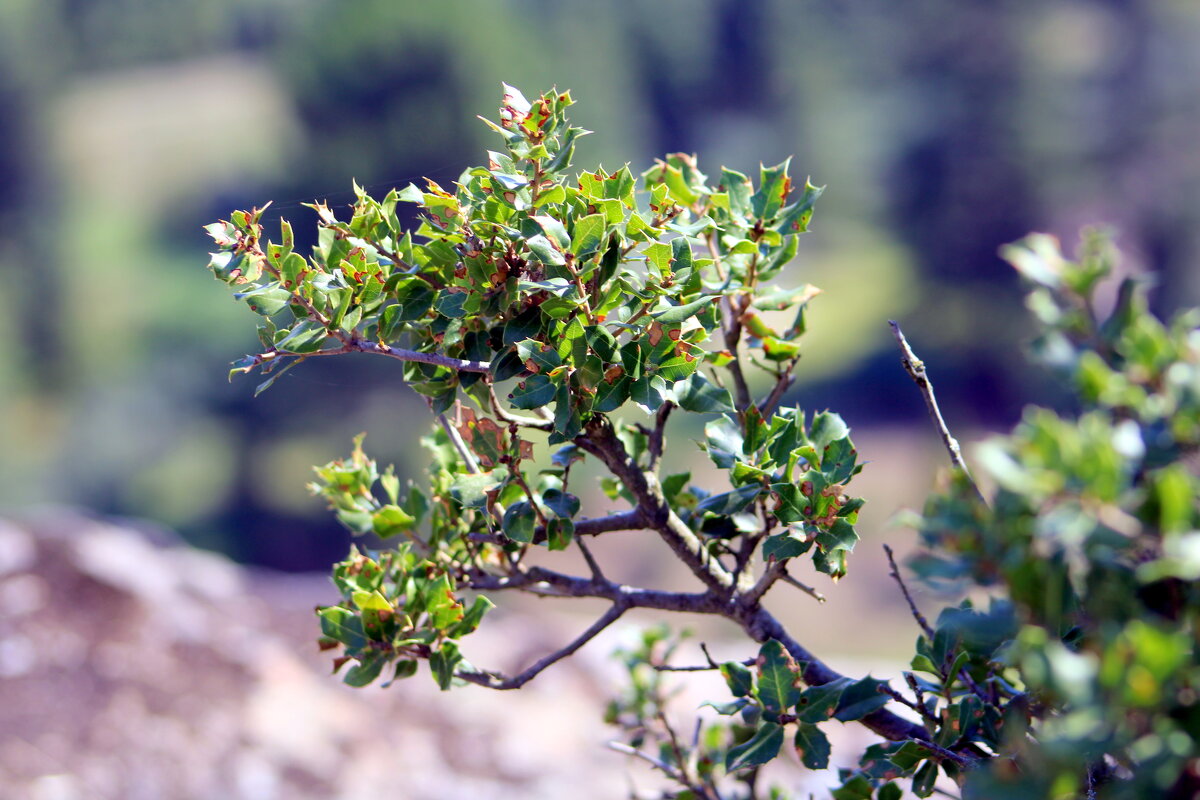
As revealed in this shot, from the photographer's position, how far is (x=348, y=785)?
11.2 ft

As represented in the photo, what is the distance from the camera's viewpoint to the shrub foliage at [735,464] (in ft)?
2.54

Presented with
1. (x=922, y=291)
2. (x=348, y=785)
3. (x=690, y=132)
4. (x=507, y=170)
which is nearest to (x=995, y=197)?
(x=922, y=291)

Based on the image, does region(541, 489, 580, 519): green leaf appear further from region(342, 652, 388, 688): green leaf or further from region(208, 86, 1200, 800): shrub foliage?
region(342, 652, 388, 688): green leaf

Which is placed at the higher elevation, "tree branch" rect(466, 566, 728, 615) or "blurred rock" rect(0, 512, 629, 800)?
"tree branch" rect(466, 566, 728, 615)

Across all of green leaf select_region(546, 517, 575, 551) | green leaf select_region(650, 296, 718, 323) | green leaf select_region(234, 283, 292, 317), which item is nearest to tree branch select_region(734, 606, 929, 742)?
green leaf select_region(546, 517, 575, 551)

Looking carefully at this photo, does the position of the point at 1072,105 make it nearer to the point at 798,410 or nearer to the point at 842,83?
the point at 842,83

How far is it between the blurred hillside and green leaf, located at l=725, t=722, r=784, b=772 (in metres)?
13.6

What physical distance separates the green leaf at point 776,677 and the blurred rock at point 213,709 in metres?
2.20

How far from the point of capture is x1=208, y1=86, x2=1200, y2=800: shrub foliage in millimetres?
775

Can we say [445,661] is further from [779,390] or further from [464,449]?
[779,390]

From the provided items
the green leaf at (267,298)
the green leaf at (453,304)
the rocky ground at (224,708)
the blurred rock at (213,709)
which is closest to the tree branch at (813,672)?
the green leaf at (453,304)

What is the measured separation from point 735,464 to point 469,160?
1204 cm

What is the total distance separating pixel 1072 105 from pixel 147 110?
2840 cm

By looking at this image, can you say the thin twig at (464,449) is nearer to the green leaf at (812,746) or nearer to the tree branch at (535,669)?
the tree branch at (535,669)
